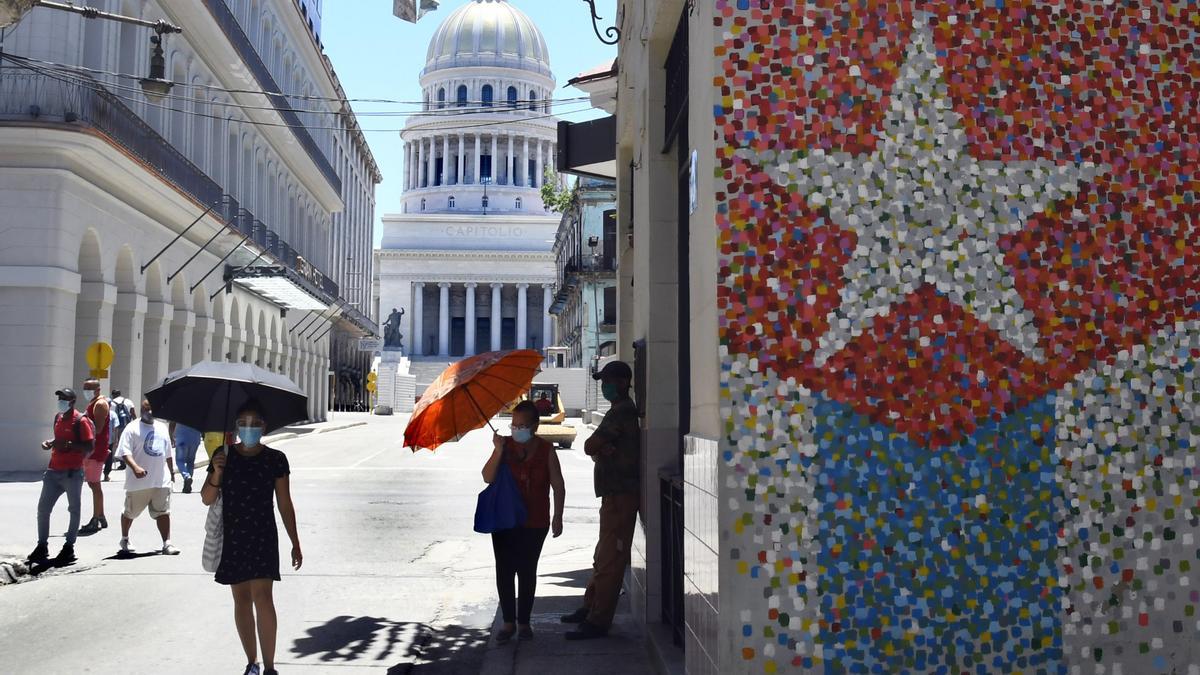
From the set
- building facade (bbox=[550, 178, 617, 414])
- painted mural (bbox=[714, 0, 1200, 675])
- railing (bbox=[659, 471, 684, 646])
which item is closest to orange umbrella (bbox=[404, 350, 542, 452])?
railing (bbox=[659, 471, 684, 646])

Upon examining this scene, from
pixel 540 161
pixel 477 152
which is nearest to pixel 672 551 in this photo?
pixel 540 161

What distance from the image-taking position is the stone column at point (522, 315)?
126312mm

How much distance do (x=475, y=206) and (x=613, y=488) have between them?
131079mm

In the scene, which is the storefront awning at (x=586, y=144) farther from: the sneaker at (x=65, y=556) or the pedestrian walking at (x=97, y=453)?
the sneaker at (x=65, y=556)

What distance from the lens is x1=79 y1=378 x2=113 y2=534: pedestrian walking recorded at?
1357 cm

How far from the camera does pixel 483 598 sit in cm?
1077

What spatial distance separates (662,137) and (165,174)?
24611mm

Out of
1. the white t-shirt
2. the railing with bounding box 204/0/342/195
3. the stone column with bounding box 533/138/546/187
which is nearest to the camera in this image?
the white t-shirt

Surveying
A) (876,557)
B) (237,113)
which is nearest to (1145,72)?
(876,557)

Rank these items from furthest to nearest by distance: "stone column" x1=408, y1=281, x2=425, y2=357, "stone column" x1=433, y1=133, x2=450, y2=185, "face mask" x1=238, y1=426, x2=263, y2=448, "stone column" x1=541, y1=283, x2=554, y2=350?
"stone column" x1=433, y1=133, x2=450, y2=185 → "stone column" x1=541, y1=283, x2=554, y2=350 → "stone column" x1=408, y1=281, x2=425, y2=357 → "face mask" x1=238, y1=426, x2=263, y2=448

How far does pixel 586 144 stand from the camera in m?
12.3

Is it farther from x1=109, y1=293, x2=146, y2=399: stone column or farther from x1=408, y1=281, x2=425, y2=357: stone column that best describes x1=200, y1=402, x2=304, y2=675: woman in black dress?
x1=408, y1=281, x2=425, y2=357: stone column

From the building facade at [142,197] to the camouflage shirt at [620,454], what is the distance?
1360 cm

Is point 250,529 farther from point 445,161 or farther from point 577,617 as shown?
point 445,161
